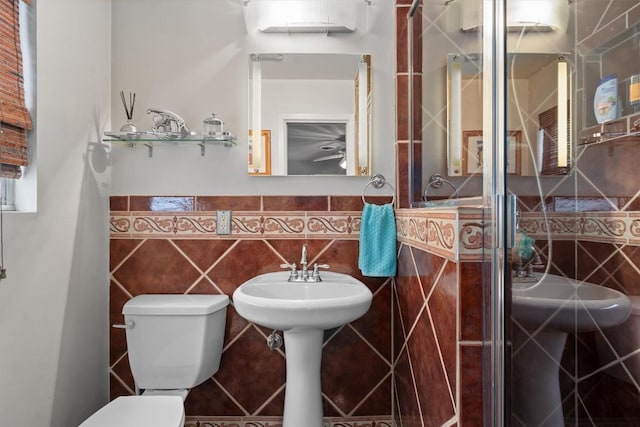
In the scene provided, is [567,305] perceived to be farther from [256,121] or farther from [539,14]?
[256,121]

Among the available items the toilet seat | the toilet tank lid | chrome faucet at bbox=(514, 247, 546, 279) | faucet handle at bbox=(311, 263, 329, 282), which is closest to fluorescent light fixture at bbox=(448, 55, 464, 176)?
chrome faucet at bbox=(514, 247, 546, 279)

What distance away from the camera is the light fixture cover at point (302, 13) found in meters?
1.78

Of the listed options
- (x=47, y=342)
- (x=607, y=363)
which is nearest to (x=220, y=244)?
(x=47, y=342)

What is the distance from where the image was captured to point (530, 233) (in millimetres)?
892

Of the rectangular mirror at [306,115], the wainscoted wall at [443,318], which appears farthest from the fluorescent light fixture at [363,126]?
the wainscoted wall at [443,318]

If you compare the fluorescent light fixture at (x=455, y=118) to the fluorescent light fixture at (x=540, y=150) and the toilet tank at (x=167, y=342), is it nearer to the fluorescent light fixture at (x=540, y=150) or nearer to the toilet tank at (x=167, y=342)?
the fluorescent light fixture at (x=540, y=150)

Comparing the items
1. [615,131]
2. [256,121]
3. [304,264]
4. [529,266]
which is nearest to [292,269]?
[304,264]

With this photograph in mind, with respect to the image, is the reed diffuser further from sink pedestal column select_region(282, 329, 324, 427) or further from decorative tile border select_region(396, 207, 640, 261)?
decorative tile border select_region(396, 207, 640, 261)

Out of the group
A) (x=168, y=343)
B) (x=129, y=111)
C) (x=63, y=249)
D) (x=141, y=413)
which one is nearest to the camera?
(x=141, y=413)

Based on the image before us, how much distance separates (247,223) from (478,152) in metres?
1.11

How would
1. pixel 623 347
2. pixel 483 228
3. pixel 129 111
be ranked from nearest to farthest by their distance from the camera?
pixel 623 347 → pixel 483 228 → pixel 129 111

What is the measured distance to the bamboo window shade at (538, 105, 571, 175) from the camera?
0.84m

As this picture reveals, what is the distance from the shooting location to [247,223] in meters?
1.83

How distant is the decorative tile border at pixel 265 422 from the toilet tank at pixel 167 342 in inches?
12.7
